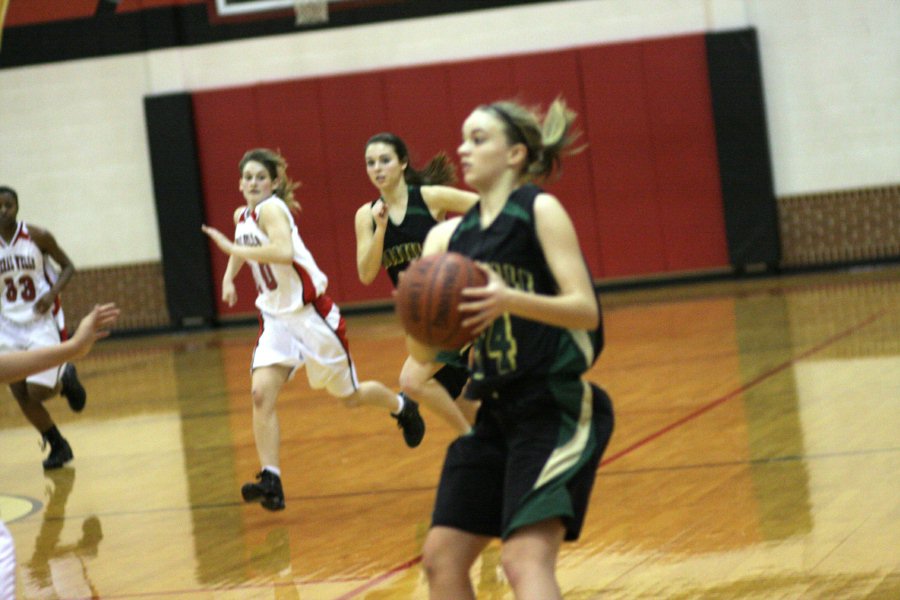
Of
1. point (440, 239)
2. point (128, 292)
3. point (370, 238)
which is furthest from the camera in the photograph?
point (128, 292)

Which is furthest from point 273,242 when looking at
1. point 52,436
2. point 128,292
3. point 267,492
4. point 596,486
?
point 128,292

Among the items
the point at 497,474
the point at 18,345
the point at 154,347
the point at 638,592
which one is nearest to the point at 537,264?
the point at 497,474

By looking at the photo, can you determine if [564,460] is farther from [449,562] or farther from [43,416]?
[43,416]

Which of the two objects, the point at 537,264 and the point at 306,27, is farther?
the point at 306,27

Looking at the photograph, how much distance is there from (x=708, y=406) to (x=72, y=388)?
3.82 metres

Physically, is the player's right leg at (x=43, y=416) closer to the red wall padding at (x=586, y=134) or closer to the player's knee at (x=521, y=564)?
the player's knee at (x=521, y=564)

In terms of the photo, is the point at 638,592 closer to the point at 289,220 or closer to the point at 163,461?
the point at 289,220

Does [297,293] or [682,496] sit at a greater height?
[297,293]

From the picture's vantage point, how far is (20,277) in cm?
836

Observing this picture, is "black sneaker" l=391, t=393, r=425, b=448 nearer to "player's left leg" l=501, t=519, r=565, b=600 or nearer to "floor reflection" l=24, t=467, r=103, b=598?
"floor reflection" l=24, t=467, r=103, b=598

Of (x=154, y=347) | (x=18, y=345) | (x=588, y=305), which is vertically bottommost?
(x=154, y=347)

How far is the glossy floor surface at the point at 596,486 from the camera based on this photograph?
4.78 metres

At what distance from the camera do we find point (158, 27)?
16.4m

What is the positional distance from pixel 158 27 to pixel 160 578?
1215 cm
